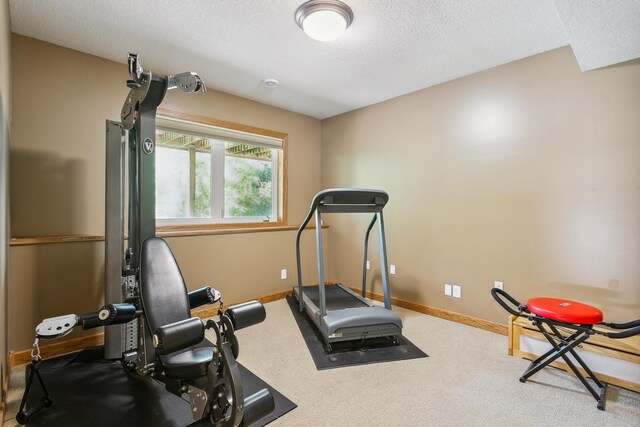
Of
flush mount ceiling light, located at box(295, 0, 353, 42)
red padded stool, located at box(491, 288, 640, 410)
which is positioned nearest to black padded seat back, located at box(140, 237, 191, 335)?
flush mount ceiling light, located at box(295, 0, 353, 42)

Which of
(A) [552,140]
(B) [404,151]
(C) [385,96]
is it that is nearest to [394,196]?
(B) [404,151]

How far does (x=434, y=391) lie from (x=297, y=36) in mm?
2728

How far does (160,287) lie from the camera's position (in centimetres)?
189

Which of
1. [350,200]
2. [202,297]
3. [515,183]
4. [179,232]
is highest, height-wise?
[515,183]

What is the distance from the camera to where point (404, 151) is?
3705 millimetres

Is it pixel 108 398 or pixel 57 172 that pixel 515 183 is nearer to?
pixel 108 398

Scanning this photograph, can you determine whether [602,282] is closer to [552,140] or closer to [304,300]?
[552,140]

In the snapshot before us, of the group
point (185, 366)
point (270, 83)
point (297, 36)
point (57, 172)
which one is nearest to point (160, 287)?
point (185, 366)

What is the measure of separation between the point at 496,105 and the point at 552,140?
0.60 meters

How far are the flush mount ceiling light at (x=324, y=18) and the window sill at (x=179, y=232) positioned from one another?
2.22 metres

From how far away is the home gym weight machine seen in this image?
1.42m

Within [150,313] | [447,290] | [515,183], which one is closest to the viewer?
[150,313]

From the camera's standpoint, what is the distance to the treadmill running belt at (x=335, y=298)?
313 centimetres

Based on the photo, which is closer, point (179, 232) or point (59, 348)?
point (59, 348)
